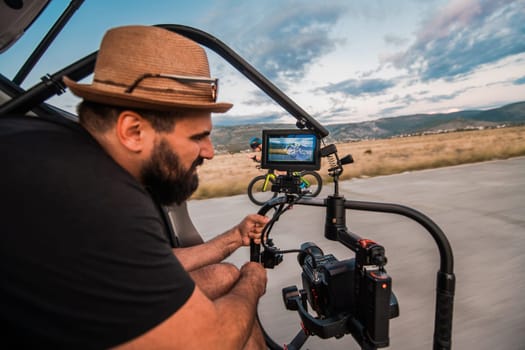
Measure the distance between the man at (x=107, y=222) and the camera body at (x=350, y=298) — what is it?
447mm

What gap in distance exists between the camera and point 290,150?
1467 millimetres

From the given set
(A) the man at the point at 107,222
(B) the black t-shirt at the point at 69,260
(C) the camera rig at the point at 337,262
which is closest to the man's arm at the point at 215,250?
(C) the camera rig at the point at 337,262

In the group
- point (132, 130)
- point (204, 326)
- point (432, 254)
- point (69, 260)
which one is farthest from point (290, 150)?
point (432, 254)

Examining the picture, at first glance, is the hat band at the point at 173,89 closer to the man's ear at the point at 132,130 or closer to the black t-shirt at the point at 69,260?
the man's ear at the point at 132,130

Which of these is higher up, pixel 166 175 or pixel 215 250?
pixel 166 175

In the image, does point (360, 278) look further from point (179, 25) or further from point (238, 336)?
point (179, 25)

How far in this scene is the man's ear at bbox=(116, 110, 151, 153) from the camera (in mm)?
943

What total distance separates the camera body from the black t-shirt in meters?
0.70

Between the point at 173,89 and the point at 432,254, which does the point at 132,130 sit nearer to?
the point at 173,89

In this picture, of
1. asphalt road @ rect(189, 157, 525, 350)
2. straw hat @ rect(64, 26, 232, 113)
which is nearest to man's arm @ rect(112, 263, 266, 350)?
straw hat @ rect(64, 26, 232, 113)

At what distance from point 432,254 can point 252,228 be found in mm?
2705

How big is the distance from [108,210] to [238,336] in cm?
55

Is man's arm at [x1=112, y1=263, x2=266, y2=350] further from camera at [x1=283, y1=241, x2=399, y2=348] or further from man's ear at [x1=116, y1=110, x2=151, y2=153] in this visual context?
man's ear at [x1=116, y1=110, x2=151, y2=153]

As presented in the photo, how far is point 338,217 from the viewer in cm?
128
